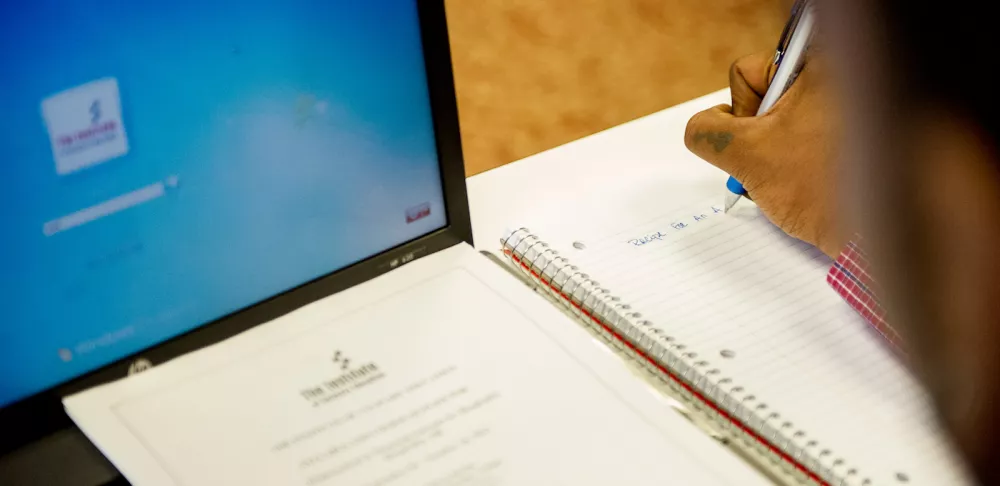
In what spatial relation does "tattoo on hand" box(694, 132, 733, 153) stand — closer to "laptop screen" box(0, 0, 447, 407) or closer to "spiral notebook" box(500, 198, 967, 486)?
"spiral notebook" box(500, 198, 967, 486)

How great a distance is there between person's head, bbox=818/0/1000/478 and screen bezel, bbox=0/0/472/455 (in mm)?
442

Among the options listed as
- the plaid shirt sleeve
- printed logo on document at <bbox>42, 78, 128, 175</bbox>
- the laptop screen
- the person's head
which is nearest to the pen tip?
the plaid shirt sleeve

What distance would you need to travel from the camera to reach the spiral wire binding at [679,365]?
504 millimetres

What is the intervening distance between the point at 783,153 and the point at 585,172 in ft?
0.58

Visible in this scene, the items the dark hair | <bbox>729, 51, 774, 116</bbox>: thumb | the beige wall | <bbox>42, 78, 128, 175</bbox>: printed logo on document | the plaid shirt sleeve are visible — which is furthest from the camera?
the beige wall

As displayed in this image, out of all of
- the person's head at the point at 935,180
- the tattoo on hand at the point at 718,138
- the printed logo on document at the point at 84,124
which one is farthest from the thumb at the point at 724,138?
the person's head at the point at 935,180

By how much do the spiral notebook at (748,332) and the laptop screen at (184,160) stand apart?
0.13m

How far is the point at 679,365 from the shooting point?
1.86 ft

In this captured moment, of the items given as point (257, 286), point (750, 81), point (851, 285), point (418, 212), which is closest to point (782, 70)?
point (750, 81)

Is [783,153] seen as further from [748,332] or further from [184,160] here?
[184,160]

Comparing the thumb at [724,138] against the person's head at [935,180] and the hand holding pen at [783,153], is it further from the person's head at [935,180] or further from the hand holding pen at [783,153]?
the person's head at [935,180]

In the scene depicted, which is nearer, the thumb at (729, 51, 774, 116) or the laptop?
the laptop

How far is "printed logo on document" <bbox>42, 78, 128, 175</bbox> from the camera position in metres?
0.44

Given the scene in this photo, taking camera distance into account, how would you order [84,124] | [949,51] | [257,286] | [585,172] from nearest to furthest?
[949,51], [84,124], [257,286], [585,172]
